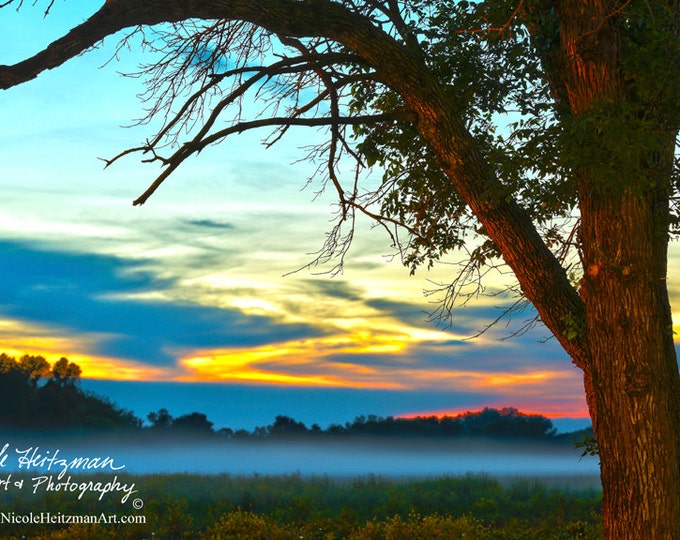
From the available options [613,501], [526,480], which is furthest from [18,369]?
[613,501]

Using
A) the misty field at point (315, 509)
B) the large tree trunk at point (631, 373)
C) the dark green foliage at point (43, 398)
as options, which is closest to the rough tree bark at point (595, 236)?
the large tree trunk at point (631, 373)

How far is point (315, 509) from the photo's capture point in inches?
597

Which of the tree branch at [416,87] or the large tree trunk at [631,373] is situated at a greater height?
the tree branch at [416,87]

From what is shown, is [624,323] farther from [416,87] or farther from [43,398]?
[43,398]

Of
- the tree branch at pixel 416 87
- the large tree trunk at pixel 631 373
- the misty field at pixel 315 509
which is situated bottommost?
the misty field at pixel 315 509

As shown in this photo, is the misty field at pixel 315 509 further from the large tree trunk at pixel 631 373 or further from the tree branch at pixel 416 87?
the tree branch at pixel 416 87

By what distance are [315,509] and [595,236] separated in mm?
9203

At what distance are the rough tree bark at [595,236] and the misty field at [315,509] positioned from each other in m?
4.73

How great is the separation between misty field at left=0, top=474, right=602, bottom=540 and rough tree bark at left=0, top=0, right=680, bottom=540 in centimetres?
473

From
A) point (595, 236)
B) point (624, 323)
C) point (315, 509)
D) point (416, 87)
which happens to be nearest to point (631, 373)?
point (624, 323)

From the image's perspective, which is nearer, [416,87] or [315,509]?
[416,87]

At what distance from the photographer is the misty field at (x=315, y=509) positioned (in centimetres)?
1264

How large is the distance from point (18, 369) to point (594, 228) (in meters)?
28.5

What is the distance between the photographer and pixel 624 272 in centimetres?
828
